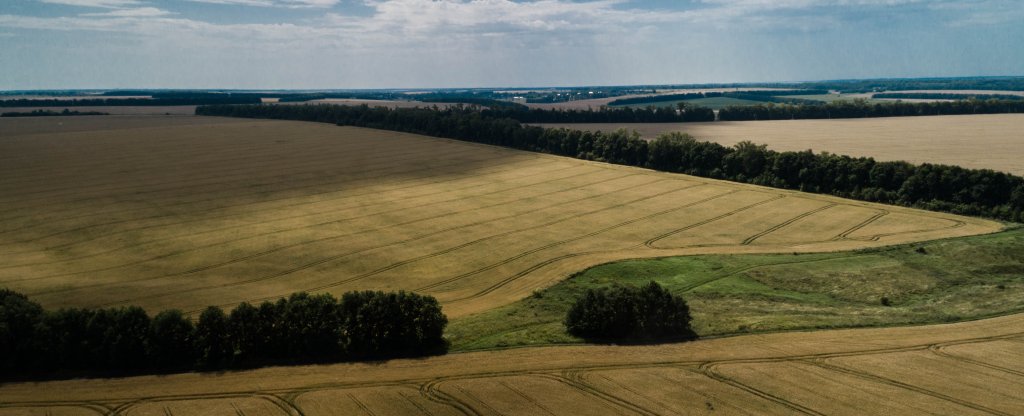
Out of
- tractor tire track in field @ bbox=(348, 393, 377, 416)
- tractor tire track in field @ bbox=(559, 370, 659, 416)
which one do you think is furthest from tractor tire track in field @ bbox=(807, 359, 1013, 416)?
tractor tire track in field @ bbox=(348, 393, 377, 416)

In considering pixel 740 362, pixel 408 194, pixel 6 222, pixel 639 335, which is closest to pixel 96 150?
pixel 6 222

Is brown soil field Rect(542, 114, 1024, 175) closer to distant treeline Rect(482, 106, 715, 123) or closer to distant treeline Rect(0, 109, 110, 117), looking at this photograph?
distant treeline Rect(482, 106, 715, 123)

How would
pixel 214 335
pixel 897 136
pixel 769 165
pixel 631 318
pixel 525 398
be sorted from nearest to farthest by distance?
pixel 525 398, pixel 214 335, pixel 631 318, pixel 769 165, pixel 897 136

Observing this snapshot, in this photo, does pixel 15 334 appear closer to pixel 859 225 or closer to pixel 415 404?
pixel 415 404

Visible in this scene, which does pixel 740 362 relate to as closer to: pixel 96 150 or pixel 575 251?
pixel 575 251

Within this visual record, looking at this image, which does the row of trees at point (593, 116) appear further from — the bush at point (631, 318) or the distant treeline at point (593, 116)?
the bush at point (631, 318)

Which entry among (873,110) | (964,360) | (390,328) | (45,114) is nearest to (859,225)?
(964,360)
